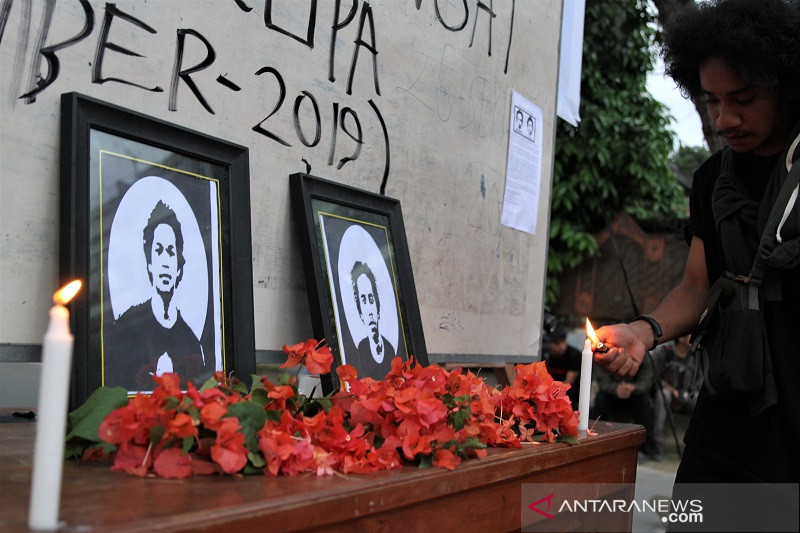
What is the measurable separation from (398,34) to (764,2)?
1079 millimetres

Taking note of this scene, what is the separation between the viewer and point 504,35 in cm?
306

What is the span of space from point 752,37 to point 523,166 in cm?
156

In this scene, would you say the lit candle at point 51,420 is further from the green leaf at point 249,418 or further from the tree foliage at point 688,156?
the tree foliage at point 688,156

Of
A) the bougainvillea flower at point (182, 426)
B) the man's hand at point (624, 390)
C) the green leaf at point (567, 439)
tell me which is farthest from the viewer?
the man's hand at point (624, 390)

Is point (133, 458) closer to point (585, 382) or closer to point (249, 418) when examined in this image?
point (249, 418)

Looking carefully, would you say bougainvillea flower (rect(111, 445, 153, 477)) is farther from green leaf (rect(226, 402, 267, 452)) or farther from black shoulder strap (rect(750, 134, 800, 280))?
black shoulder strap (rect(750, 134, 800, 280))

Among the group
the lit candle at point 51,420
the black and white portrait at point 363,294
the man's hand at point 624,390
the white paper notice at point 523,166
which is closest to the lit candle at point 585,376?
the black and white portrait at point 363,294

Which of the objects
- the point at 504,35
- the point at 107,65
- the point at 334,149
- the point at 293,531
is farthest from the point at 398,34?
the point at 293,531

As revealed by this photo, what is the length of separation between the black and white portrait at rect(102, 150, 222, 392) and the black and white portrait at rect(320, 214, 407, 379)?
0.40 metres

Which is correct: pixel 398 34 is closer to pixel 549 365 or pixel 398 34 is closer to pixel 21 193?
pixel 21 193

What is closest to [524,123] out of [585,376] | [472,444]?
[585,376]

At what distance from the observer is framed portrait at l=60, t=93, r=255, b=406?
1.52 meters

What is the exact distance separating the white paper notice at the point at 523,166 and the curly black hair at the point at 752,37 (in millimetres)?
1269

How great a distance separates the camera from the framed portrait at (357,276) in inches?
81.4
